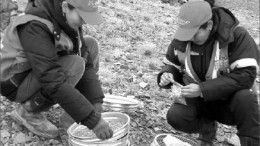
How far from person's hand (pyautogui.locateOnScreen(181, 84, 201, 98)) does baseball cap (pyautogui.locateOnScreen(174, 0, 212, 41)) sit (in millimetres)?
369

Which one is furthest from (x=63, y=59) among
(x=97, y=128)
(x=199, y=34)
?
(x=199, y=34)

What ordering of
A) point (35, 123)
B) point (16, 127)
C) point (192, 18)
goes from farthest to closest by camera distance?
point (16, 127) < point (35, 123) < point (192, 18)

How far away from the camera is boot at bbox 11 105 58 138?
3.16 metres

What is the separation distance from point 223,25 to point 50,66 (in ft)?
4.30

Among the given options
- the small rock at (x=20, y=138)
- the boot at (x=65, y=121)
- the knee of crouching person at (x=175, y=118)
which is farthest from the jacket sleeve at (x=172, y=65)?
the small rock at (x=20, y=138)

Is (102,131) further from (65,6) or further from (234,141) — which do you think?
(234,141)

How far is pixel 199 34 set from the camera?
2.98 meters

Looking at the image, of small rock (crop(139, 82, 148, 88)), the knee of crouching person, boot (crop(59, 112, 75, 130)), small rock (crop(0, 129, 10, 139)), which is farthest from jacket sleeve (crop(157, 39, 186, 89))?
small rock (crop(0, 129, 10, 139))

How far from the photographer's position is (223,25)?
9.87 ft

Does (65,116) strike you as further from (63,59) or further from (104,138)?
(104,138)

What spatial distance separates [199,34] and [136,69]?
1984mm

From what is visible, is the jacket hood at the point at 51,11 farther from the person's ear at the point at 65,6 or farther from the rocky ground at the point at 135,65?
the rocky ground at the point at 135,65

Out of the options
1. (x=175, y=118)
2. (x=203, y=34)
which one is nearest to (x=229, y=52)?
(x=203, y=34)

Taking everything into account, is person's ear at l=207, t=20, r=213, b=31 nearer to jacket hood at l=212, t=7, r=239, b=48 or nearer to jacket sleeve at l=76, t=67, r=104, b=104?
jacket hood at l=212, t=7, r=239, b=48
